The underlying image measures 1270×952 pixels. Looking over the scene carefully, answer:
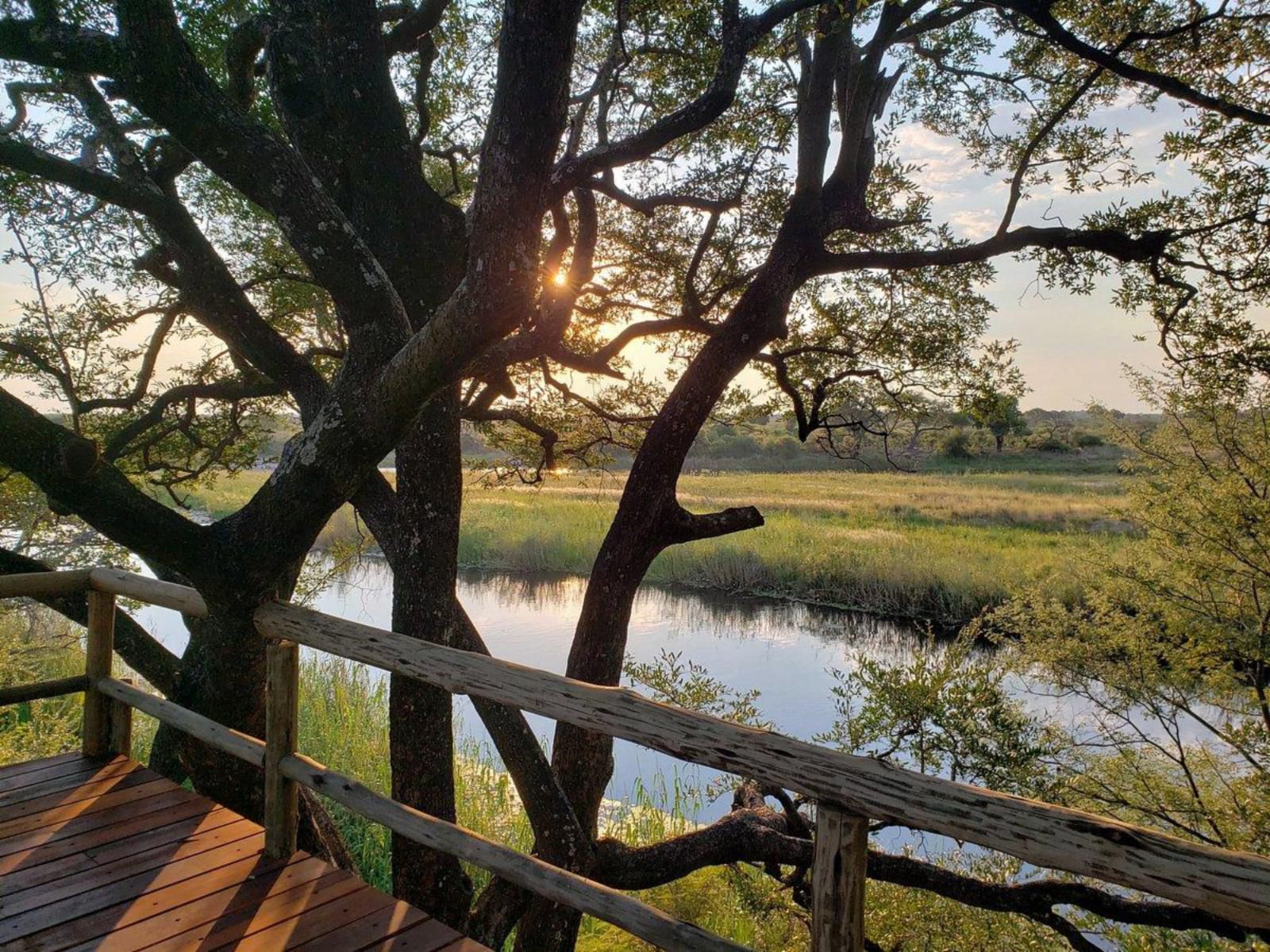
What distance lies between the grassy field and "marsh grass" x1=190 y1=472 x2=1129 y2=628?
0.04 metres

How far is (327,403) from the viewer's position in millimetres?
3150

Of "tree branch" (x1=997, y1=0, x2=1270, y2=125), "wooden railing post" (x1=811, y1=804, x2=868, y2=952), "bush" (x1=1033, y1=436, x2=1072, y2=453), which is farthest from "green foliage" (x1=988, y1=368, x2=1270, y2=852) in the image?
"bush" (x1=1033, y1=436, x2=1072, y2=453)

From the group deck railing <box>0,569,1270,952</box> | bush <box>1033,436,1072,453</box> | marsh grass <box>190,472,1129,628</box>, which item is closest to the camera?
deck railing <box>0,569,1270,952</box>

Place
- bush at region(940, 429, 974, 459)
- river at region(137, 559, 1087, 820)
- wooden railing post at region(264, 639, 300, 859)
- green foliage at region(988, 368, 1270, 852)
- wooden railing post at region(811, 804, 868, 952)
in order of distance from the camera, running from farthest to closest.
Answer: bush at region(940, 429, 974, 459) → river at region(137, 559, 1087, 820) → green foliage at region(988, 368, 1270, 852) → wooden railing post at region(264, 639, 300, 859) → wooden railing post at region(811, 804, 868, 952)

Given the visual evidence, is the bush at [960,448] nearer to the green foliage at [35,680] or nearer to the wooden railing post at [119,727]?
the green foliage at [35,680]

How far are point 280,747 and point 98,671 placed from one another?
Result: 5.15ft

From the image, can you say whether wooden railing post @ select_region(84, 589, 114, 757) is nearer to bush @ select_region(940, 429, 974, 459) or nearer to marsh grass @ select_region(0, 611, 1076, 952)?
marsh grass @ select_region(0, 611, 1076, 952)

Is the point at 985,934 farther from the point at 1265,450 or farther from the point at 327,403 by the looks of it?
the point at 327,403

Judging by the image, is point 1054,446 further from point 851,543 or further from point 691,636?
point 691,636

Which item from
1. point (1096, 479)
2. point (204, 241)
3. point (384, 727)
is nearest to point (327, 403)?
point (204, 241)

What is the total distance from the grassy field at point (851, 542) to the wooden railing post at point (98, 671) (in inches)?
154

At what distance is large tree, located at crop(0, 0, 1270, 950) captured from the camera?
295cm

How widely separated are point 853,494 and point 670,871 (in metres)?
32.5

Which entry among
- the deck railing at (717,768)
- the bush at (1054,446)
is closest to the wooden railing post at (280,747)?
the deck railing at (717,768)
